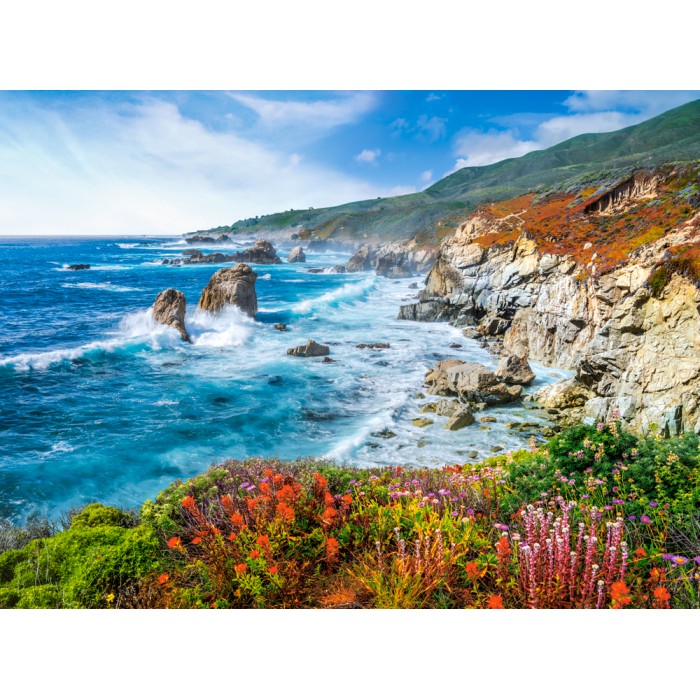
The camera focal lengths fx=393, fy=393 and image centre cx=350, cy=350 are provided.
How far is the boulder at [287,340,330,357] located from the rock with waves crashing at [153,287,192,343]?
590 cm

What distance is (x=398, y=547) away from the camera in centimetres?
304

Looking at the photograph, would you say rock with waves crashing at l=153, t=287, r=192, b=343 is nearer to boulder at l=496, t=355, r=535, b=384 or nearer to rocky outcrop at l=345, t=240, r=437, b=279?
boulder at l=496, t=355, r=535, b=384

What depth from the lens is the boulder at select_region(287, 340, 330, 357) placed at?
1728 cm

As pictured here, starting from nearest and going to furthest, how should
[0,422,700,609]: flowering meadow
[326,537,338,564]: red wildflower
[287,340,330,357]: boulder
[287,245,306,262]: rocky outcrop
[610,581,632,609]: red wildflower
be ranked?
[610,581,632,609]: red wildflower
[0,422,700,609]: flowering meadow
[326,537,338,564]: red wildflower
[287,340,330,357]: boulder
[287,245,306,262]: rocky outcrop

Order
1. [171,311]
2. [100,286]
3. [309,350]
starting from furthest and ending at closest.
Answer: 1. [100,286]
2. [171,311]
3. [309,350]

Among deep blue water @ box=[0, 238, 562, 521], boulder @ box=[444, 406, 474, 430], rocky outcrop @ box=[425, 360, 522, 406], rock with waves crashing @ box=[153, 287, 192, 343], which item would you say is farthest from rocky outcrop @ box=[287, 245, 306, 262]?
boulder @ box=[444, 406, 474, 430]

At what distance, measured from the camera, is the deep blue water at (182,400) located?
8.16 metres

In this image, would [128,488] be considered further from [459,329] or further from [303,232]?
[303,232]

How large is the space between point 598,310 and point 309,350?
11.0m

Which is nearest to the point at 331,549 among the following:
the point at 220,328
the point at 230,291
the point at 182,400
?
the point at 182,400

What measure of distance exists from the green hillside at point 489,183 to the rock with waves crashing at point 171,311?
65.0ft

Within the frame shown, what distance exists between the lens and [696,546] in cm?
301

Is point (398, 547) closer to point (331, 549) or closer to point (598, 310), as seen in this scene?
point (331, 549)

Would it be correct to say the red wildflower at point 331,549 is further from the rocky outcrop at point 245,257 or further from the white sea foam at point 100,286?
the rocky outcrop at point 245,257
